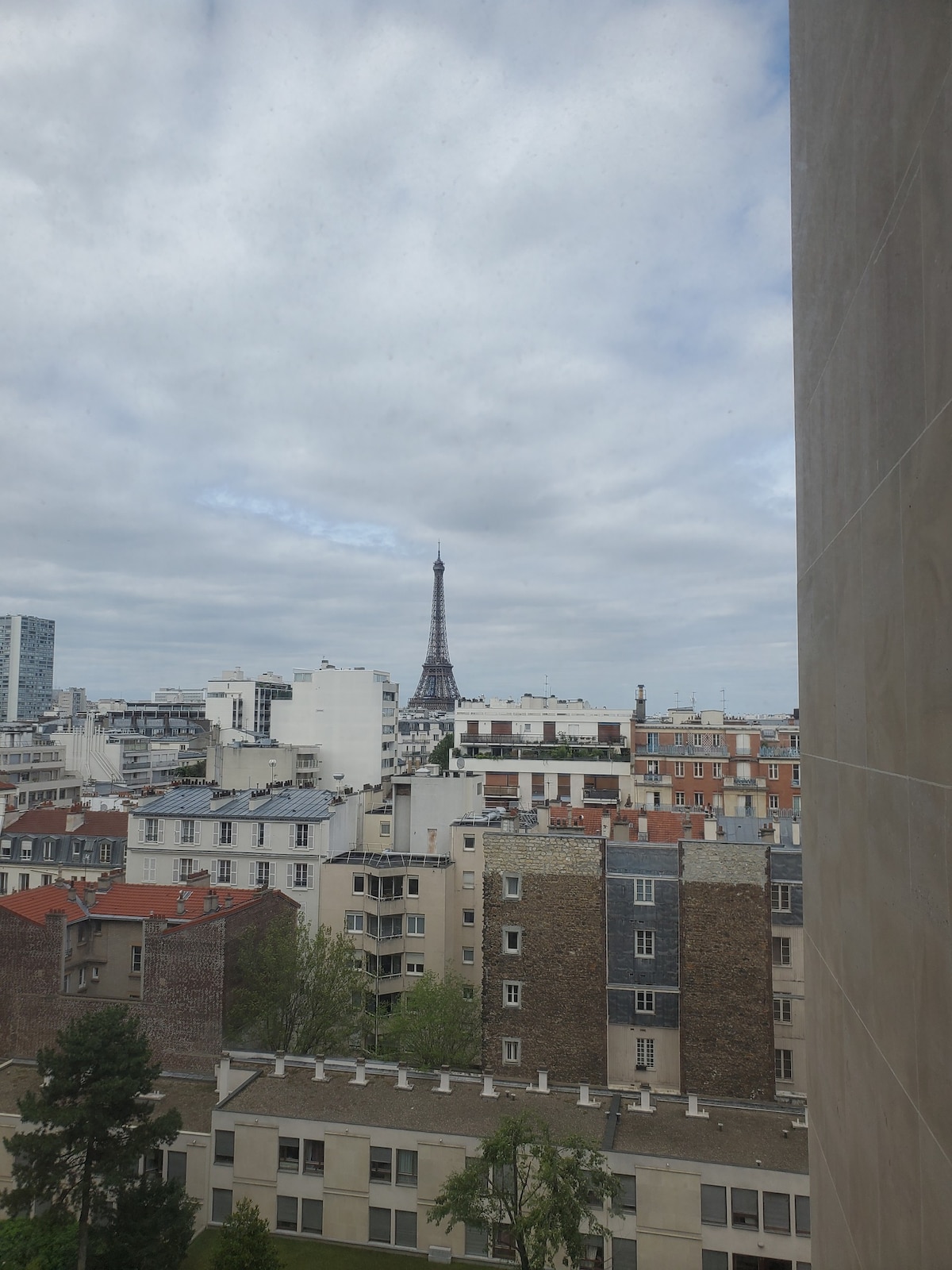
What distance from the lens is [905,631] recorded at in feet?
14.5

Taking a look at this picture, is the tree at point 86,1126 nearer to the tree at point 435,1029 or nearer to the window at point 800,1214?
the tree at point 435,1029

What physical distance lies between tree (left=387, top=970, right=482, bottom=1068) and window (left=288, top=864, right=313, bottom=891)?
8.63 m

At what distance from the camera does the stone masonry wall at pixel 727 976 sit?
25281 millimetres

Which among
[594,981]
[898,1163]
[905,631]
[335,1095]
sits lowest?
[335,1095]

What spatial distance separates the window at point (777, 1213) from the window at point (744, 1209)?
221 millimetres

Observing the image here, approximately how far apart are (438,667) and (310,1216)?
139 meters

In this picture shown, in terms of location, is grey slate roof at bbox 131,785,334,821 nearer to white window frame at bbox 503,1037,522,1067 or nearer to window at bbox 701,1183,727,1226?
white window frame at bbox 503,1037,522,1067

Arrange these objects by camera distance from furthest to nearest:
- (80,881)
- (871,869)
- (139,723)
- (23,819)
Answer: (139,723), (23,819), (80,881), (871,869)

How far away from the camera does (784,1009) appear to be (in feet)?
89.3

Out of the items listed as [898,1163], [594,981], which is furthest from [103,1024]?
[898,1163]

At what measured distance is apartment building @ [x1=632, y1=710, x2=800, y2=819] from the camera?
194 ft

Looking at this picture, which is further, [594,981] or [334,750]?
[334,750]

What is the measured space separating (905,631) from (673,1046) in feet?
84.6

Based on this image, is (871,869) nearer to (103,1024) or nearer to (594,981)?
(103,1024)
